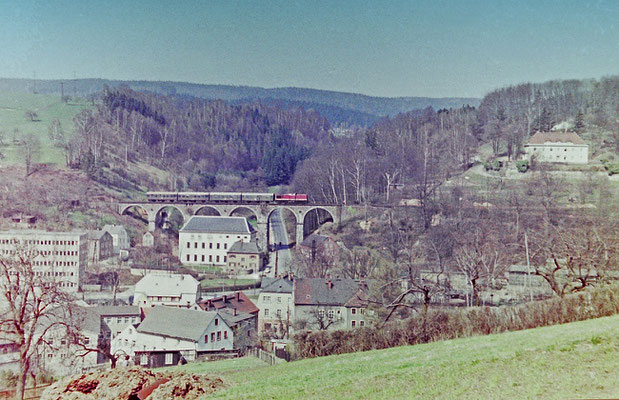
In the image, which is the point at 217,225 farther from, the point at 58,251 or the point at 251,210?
the point at 58,251

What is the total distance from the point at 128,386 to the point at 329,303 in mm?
9074

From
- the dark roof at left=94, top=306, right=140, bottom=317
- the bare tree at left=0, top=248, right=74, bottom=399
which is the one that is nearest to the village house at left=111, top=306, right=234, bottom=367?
the bare tree at left=0, top=248, right=74, bottom=399

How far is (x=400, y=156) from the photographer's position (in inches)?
1454

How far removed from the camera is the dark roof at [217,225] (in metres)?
28.0

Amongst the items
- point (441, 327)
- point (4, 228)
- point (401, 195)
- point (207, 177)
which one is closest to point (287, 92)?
point (207, 177)

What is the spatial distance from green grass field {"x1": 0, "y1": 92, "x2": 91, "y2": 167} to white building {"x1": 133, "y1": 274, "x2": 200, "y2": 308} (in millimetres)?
18274

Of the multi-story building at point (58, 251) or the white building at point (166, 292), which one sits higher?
the multi-story building at point (58, 251)

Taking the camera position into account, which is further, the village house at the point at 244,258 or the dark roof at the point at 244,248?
the dark roof at the point at 244,248

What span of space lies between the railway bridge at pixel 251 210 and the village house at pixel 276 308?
14416 millimetres

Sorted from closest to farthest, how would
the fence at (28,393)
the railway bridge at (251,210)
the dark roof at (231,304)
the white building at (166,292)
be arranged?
the fence at (28,393), the dark roof at (231,304), the white building at (166,292), the railway bridge at (251,210)

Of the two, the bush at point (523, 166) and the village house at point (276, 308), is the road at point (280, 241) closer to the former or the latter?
the village house at point (276, 308)

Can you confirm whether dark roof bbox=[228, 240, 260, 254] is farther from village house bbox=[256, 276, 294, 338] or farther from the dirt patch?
the dirt patch

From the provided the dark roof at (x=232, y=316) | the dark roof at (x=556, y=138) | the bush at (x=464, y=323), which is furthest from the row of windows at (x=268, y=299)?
the dark roof at (x=556, y=138)

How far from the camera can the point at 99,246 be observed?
23078mm
